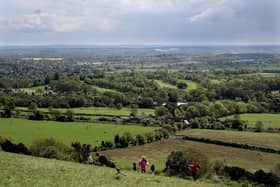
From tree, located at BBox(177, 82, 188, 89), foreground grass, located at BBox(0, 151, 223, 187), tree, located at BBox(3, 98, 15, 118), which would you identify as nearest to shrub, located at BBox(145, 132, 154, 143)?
tree, located at BBox(3, 98, 15, 118)

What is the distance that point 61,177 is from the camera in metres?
20.0

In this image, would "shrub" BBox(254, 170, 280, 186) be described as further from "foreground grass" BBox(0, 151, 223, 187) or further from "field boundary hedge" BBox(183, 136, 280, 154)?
"field boundary hedge" BBox(183, 136, 280, 154)

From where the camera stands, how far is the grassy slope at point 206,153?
51625 mm

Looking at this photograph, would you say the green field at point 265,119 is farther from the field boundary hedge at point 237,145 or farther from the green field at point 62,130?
the green field at point 62,130

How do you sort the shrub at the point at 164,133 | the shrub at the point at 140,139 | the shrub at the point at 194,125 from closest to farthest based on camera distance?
1. the shrub at the point at 140,139
2. the shrub at the point at 164,133
3. the shrub at the point at 194,125

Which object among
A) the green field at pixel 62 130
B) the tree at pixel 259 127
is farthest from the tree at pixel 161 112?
the tree at pixel 259 127

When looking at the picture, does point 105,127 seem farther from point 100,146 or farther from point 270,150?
point 270,150

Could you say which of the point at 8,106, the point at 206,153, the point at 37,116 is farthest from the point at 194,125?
the point at 8,106

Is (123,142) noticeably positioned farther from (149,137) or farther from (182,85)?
(182,85)

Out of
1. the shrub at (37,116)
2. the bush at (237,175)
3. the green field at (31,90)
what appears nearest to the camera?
the bush at (237,175)

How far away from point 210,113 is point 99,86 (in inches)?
2651

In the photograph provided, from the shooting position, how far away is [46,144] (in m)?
42.3

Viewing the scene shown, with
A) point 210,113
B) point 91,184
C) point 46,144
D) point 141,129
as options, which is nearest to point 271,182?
point 91,184

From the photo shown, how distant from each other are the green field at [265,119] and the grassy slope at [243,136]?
354 inches
